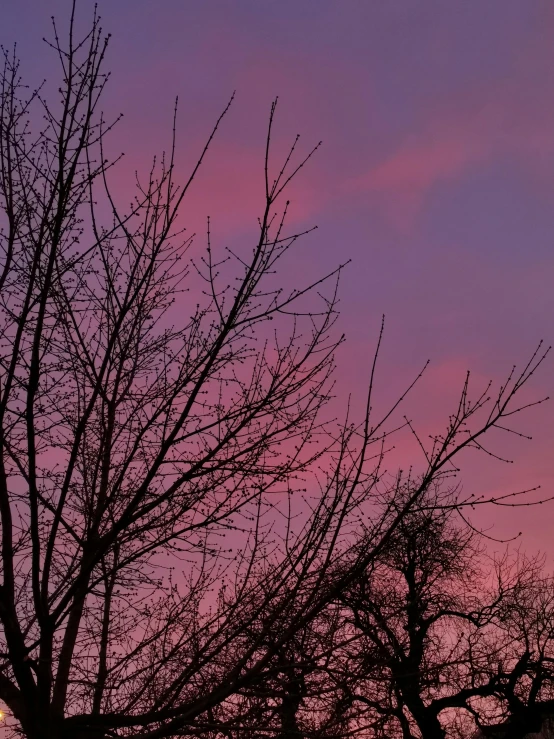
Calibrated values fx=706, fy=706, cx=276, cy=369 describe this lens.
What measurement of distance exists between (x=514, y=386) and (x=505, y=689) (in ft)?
46.0

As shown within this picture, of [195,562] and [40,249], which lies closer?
[40,249]

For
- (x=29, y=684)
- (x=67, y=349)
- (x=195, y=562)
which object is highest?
(x=67, y=349)

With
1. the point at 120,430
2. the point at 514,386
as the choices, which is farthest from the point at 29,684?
the point at 514,386

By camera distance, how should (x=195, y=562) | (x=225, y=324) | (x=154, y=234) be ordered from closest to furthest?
(x=225, y=324), (x=154, y=234), (x=195, y=562)

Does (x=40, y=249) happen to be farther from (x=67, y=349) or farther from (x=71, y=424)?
(x=71, y=424)

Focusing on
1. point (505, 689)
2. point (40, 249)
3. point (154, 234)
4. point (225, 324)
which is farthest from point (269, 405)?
point (505, 689)

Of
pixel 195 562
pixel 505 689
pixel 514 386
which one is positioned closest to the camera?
pixel 514 386

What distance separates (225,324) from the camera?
3.79 m

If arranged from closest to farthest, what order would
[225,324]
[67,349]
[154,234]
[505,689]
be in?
[225,324] → [154,234] → [67,349] → [505,689]

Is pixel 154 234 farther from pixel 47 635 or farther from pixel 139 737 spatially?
pixel 139 737

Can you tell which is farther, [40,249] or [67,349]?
[67,349]

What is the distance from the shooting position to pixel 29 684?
3.68m

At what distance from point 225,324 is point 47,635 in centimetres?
190

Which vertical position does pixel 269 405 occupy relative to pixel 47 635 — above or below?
above
